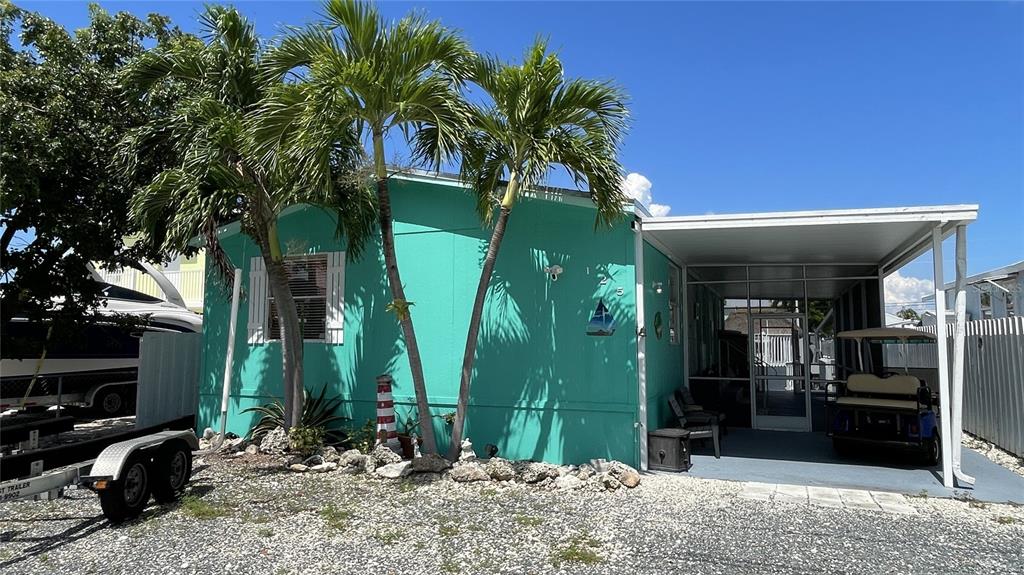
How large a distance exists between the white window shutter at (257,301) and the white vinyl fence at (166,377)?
Answer: 1900mm

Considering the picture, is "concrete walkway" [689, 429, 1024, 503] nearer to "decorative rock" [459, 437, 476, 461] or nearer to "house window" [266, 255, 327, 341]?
"decorative rock" [459, 437, 476, 461]

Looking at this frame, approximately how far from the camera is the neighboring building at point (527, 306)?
7656 mm

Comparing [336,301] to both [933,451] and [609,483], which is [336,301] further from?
[933,451]

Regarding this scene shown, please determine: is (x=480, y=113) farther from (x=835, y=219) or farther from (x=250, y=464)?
(x=250, y=464)

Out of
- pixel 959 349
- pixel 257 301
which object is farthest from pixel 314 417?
pixel 959 349

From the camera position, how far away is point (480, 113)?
7117mm

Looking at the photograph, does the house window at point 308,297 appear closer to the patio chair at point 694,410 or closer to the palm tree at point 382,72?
the palm tree at point 382,72

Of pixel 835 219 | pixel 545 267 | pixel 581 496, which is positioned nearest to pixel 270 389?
pixel 545 267

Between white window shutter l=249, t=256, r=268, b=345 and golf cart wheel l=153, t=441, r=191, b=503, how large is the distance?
3.07 m

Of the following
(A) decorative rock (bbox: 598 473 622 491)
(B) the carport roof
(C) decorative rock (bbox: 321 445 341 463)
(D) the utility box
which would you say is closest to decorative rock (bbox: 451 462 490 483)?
(A) decorative rock (bbox: 598 473 622 491)

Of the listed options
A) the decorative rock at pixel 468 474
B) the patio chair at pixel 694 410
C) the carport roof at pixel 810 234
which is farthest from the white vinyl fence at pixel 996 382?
the decorative rock at pixel 468 474

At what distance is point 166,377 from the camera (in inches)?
410

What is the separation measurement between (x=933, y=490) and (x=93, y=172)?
38.3 feet

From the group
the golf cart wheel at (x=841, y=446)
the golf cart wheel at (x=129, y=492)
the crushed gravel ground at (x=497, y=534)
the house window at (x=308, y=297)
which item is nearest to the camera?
the crushed gravel ground at (x=497, y=534)
